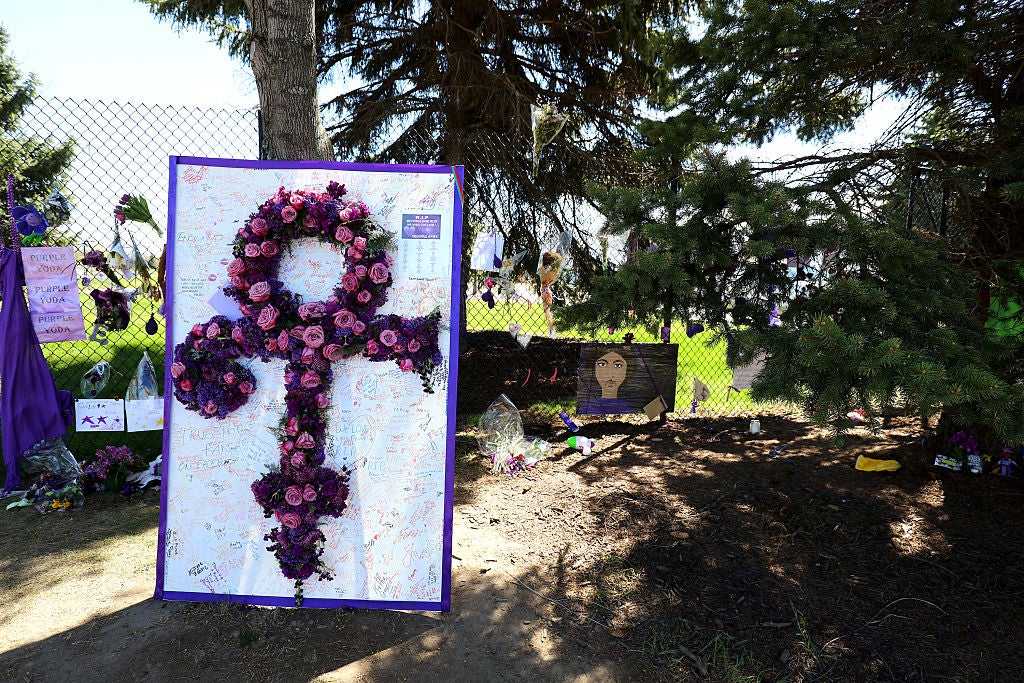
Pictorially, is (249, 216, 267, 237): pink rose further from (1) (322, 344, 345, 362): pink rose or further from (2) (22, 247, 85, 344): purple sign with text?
(2) (22, 247, 85, 344): purple sign with text

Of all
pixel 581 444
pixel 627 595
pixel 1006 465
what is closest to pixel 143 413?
pixel 581 444

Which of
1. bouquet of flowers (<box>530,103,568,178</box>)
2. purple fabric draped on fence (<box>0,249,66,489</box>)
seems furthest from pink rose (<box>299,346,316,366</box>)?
bouquet of flowers (<box>530,103,568,178</box>)

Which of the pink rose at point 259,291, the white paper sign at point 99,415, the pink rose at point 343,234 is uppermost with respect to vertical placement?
the pink rose at point 343,234

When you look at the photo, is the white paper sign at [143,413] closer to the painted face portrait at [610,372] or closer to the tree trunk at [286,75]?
the tree trunk at [286,75]

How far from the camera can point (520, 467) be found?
4.44 metres

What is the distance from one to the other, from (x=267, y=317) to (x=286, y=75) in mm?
2041

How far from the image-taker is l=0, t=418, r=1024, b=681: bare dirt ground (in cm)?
238

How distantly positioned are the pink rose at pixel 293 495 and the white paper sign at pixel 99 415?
85.8 inches

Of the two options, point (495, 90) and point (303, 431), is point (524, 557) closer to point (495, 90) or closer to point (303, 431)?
point (303, 431)

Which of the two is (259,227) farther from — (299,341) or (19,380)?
(19,380)

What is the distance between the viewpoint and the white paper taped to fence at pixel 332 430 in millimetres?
2625

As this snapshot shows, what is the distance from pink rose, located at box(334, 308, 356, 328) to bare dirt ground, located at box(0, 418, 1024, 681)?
135 centimetres

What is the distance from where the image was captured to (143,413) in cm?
392

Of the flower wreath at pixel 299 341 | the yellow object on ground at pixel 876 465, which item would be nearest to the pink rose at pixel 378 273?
the flower wreath at pixel 299 341
